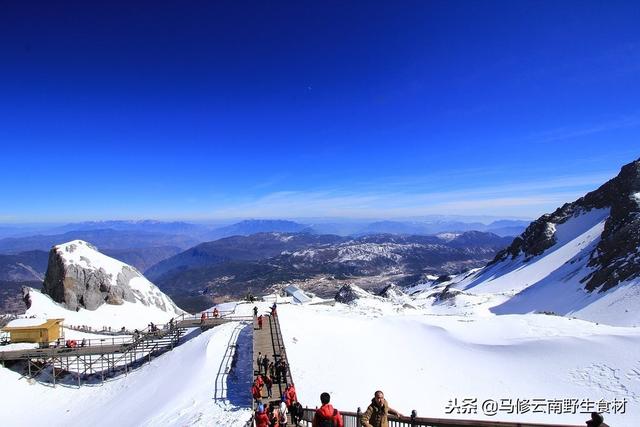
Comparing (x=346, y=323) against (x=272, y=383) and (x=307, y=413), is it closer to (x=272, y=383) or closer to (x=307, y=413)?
(x=272, y=383)

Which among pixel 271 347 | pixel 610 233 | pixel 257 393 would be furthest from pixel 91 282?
pixel 610 233

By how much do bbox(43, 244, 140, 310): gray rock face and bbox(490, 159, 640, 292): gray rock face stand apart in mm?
77395

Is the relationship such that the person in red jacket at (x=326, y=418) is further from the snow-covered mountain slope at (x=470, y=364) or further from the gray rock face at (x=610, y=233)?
the gray rock face at (x=610, y=233)

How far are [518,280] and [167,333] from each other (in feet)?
330

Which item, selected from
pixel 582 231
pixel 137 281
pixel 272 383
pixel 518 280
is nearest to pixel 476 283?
pixel 518 280

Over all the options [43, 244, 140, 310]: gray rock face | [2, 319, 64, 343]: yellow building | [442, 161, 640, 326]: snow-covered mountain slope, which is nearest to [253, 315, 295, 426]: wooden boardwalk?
[2, 319, 64, 343]: yellow building

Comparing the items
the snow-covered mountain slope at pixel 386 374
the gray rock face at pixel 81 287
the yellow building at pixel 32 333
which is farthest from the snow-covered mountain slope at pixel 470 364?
the gray rock face at pixel 81 287

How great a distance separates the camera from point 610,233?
89.1 meters

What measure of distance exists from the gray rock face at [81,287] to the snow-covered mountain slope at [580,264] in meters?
69.3

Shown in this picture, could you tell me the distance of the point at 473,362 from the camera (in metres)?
29.0

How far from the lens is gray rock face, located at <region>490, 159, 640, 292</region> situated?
67375 mm

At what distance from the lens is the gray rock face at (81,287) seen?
58.0 meters

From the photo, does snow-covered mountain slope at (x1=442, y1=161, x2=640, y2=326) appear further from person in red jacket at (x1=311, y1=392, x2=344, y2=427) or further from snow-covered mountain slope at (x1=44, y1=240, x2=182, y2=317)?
snow-covered mountain slope at (x1=44, y1=240, x2=182, y2=317)

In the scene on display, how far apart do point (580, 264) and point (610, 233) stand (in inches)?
423
